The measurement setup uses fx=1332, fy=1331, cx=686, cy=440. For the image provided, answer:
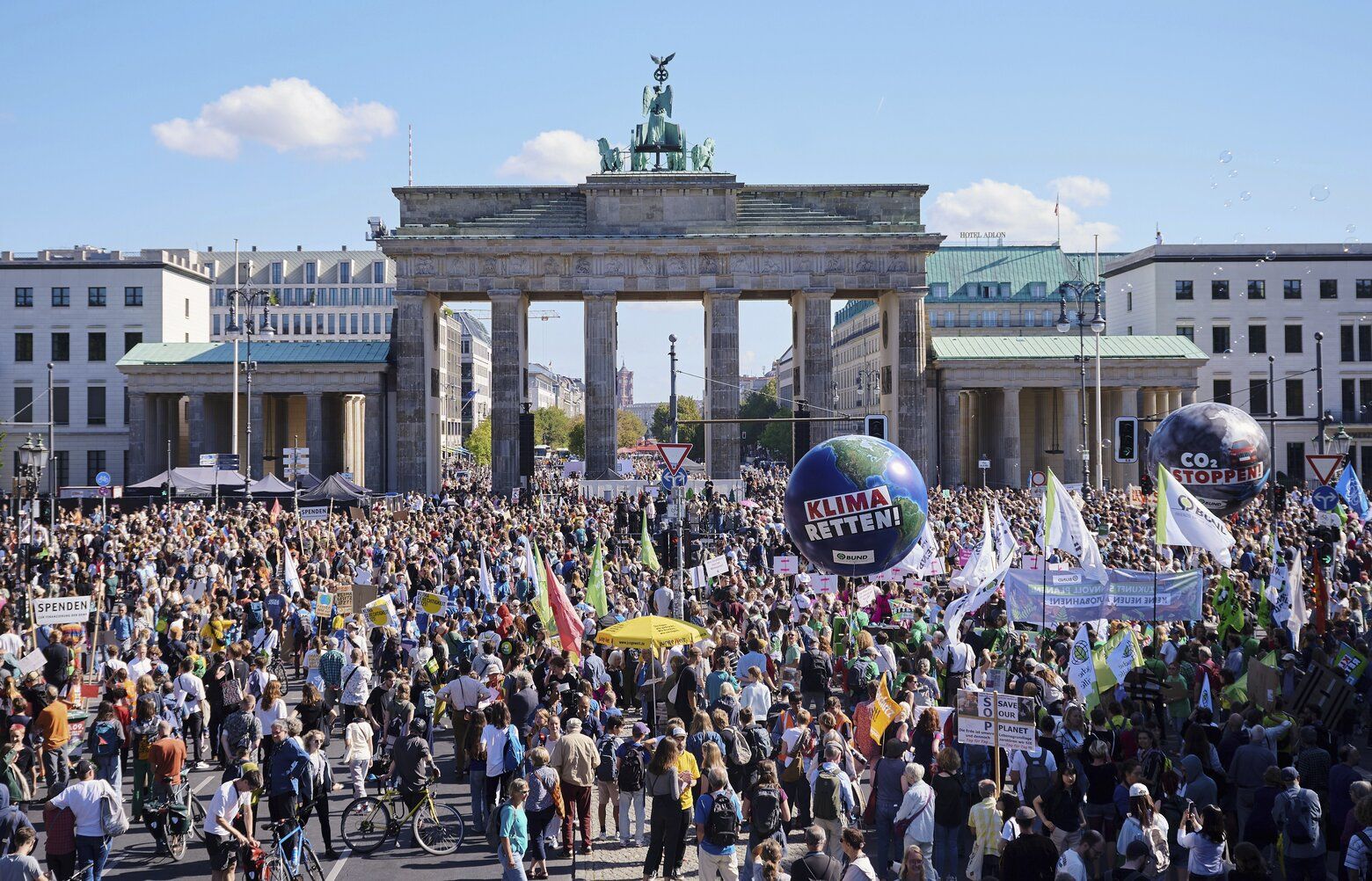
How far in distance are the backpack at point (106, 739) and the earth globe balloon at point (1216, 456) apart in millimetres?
18907

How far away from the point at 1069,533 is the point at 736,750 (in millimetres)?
9990

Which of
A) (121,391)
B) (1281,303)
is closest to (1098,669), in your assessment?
(1281,303)

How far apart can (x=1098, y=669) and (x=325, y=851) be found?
1034 centimetres

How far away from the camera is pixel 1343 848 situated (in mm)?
12781

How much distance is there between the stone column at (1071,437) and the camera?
73.8m

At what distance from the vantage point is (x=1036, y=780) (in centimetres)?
1362

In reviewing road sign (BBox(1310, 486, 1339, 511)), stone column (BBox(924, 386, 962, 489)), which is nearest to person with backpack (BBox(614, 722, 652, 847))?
road sign (BBox(1310, 486, 1339, 511))

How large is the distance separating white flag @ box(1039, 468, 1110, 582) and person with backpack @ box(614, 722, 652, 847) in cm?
862

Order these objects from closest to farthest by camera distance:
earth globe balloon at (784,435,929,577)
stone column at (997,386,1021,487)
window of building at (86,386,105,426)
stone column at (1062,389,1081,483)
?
1. earth globe balloon at (784,435,929,577)
2. stone column at (997,386,1021,487)
3. stone column at (1062,389,1081,483)
4. window of building at (86,386,105,426)

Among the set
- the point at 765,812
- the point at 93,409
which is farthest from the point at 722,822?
the point at 93,409

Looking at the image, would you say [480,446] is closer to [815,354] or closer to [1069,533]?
[815,354]

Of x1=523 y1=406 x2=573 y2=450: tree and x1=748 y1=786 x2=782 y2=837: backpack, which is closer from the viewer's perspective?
x1=748 y1=786 x2=782 y2=837: backpack

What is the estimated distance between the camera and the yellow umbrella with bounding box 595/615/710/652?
19578mm

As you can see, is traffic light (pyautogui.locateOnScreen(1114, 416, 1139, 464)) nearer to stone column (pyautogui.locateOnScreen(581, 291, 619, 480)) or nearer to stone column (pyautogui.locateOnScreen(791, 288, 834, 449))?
stone column (pyautogui.locateOnScreen(791, 288, 834, 449))
